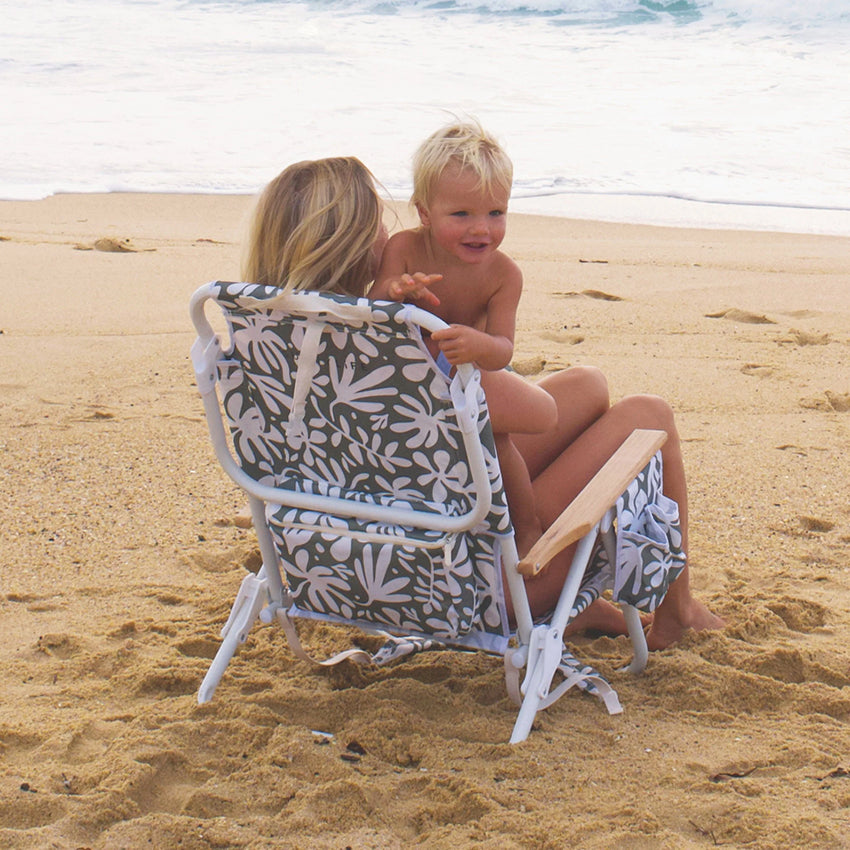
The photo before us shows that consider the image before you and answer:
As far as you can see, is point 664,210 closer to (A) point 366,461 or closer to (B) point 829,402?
(B) point 829,402

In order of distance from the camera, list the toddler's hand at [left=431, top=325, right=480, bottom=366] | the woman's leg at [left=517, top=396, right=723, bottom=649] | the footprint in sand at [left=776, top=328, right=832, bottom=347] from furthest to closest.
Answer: the footprint in sand at [left=776, top=328, right=832, bottom=347], the woman's leg at [left=517, top=396, right=723, bottom=649], the toddler's hand at [left=431, top=325, right=480, bottom=366]

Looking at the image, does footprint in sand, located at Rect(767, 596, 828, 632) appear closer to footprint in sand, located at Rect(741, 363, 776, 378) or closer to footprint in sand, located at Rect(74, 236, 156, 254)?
footprint in sand, located at Rect(741, 363, 776, 378)

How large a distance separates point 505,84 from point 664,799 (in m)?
14.3

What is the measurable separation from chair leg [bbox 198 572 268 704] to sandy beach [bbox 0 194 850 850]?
7 centimetres

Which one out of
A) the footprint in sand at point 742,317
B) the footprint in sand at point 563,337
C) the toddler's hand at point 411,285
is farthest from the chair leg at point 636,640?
the footprint in sand at point 742,317

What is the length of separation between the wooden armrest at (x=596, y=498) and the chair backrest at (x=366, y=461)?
0.36 feet

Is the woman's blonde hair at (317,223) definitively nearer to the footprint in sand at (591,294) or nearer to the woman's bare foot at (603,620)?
the woman's bare foot at (603,620)

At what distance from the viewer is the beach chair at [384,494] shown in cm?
245

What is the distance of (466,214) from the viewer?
2.73 m

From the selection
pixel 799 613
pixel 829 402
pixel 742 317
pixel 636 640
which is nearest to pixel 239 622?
pixel 636 640

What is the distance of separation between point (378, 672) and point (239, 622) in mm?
510

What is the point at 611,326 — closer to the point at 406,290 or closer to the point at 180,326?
the point at 180,326

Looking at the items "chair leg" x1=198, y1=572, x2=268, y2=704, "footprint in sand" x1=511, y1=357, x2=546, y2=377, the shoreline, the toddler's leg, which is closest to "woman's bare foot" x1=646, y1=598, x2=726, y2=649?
the toddler's leg

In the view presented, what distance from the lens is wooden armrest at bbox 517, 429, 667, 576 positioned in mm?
2607
